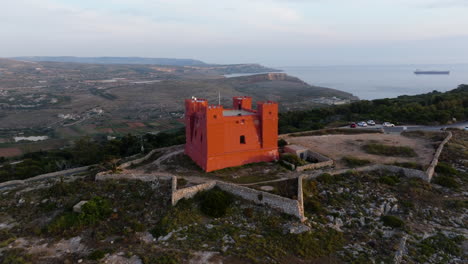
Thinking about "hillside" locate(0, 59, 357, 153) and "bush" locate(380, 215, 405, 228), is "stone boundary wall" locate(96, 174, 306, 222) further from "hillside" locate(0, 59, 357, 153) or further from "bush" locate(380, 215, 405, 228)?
"hillside" locate(0, 59, 357, 153)

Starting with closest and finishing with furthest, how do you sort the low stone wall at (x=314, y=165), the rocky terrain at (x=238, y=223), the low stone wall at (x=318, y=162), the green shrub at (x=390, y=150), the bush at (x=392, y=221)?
the rocky terrain at (x=238, y=223) < the bush at (x=392, y=221) < the low stone wall at (x=314, y=165) < the low stone wall at (x=318, y=162) < the green shrub at (x=390, y=150)

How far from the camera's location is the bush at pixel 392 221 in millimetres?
21328

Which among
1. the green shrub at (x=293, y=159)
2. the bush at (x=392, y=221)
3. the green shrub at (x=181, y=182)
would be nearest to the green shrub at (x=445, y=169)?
the bush at (x=392, y=221)

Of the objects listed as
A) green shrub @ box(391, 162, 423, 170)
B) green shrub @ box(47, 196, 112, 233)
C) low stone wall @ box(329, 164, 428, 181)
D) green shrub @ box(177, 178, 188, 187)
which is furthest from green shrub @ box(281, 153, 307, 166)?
green shrub @ box(47, 196, 112, 233)

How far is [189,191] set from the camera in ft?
76.0

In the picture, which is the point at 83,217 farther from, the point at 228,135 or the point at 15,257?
the point at 228,135

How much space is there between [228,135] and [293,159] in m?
6.90

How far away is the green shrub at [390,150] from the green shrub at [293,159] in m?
8.67

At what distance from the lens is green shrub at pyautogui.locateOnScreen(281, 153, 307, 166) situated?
28.5 metres

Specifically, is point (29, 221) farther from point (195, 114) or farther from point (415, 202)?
point (415, 202)

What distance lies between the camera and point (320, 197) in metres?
23.9

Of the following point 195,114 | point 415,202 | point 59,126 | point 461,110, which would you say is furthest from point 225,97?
point 415,202

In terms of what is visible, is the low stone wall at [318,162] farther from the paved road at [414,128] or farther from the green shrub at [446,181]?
the paved road at [414,128]

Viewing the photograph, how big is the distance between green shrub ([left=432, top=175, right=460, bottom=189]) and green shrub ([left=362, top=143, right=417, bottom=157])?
4.58 m
